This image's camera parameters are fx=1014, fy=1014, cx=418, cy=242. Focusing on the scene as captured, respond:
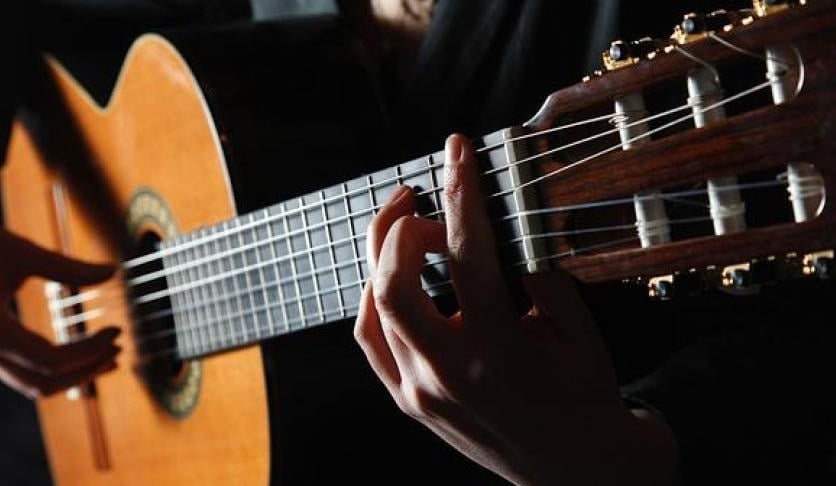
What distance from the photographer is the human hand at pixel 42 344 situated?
1228 mm

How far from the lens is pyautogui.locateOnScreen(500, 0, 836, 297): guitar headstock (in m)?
0.53

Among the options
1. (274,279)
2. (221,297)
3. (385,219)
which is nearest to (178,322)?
(221,297)

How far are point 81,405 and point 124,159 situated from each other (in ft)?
1.19

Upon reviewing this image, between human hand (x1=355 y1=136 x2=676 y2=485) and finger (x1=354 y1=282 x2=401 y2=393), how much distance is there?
33 mm

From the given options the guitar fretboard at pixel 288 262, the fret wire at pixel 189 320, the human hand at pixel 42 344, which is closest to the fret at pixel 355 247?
the guitar fretboard at pixel 288 262

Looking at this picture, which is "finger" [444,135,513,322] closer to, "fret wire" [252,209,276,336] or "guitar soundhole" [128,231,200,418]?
"fret wire" [252,209,276,336]

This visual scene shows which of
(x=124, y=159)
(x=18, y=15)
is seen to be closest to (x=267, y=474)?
(x=124, y=159)

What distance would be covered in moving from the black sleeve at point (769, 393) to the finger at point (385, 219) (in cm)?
26

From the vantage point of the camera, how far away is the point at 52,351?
49.4 inches

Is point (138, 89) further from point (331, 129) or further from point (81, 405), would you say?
point (81, 405)

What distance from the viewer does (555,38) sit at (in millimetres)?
892

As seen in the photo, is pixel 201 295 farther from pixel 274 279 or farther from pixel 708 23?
pixel 708 23

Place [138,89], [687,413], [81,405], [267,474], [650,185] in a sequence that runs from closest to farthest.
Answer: [650,185]
[687,413]
[267,474]
[138,89]
[81,405]

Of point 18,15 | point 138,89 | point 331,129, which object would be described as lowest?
point 331,129
